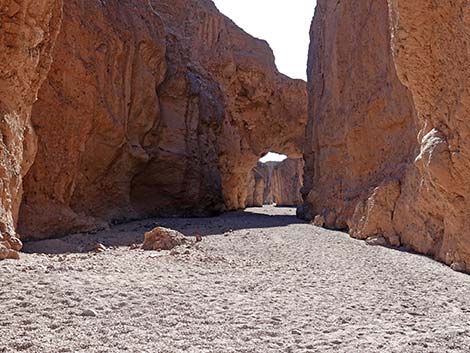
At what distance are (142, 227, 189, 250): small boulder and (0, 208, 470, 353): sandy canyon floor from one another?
542 mm

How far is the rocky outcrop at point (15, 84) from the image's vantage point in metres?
5.49

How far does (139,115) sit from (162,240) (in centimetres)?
713

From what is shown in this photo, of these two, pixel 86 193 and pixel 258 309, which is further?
pixel 86 193

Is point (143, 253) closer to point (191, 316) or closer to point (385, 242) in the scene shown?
point (191, 316)

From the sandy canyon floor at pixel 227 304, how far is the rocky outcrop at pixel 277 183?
26.4 m

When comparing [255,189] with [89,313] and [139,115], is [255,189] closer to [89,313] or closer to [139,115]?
[139,115]

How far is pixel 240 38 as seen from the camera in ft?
74.0

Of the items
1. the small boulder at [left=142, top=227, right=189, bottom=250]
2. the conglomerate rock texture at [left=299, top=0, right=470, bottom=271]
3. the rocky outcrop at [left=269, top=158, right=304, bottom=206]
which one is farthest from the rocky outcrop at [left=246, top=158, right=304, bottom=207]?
the small boulder at [left=142, top=227, right=189, bottom=250]

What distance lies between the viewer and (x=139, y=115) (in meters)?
12.8

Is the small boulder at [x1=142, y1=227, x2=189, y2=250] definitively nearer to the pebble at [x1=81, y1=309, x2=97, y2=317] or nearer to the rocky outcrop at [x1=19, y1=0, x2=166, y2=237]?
the rocky outcrop at [x1=19, y1=0, x2=166, y2=237]

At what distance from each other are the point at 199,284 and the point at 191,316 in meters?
1.04

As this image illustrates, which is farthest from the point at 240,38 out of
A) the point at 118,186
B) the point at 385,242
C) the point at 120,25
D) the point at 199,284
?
the point at 199,284

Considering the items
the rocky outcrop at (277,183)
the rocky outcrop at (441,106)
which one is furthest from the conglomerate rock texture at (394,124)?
the rocky outcrop at (277,183)

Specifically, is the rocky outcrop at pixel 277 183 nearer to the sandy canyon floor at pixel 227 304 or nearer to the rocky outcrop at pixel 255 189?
the rocky outcrop at pixel 255 189
